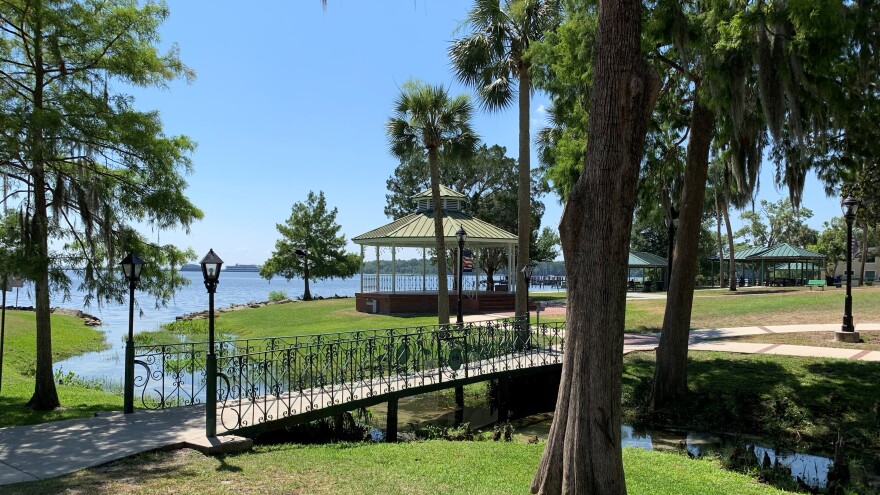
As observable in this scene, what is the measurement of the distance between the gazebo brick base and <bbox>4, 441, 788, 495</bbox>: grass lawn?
20.6 metres

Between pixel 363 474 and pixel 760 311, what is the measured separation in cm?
2366

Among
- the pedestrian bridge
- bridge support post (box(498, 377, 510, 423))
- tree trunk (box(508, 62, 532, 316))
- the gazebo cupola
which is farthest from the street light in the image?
the gazebo cupola

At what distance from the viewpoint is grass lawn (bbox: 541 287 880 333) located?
23219 mm

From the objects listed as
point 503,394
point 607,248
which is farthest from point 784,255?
point 607,248

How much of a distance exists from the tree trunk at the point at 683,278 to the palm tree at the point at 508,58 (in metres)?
5.90

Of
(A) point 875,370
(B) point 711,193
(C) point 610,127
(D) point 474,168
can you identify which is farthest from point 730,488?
(D) point 474,168

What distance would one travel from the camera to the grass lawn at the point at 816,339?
16.8m

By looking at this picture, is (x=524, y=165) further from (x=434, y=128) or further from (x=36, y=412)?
(x=36, y=412)

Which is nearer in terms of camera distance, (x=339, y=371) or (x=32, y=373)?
(x=339, y=371)

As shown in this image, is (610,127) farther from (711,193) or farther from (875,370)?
(711,193)

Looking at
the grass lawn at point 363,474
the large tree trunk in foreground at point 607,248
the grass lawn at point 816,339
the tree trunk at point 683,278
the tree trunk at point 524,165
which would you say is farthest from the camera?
the tree trunk at point 524,165

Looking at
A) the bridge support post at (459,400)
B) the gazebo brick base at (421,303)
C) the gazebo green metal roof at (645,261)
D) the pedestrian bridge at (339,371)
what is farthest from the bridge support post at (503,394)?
the gazebo green metal roof at (645,261)

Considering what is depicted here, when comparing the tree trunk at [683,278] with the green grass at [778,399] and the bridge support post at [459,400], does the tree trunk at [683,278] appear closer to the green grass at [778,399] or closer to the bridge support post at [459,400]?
the green grass at [778,399]

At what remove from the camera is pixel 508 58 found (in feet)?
62.6
